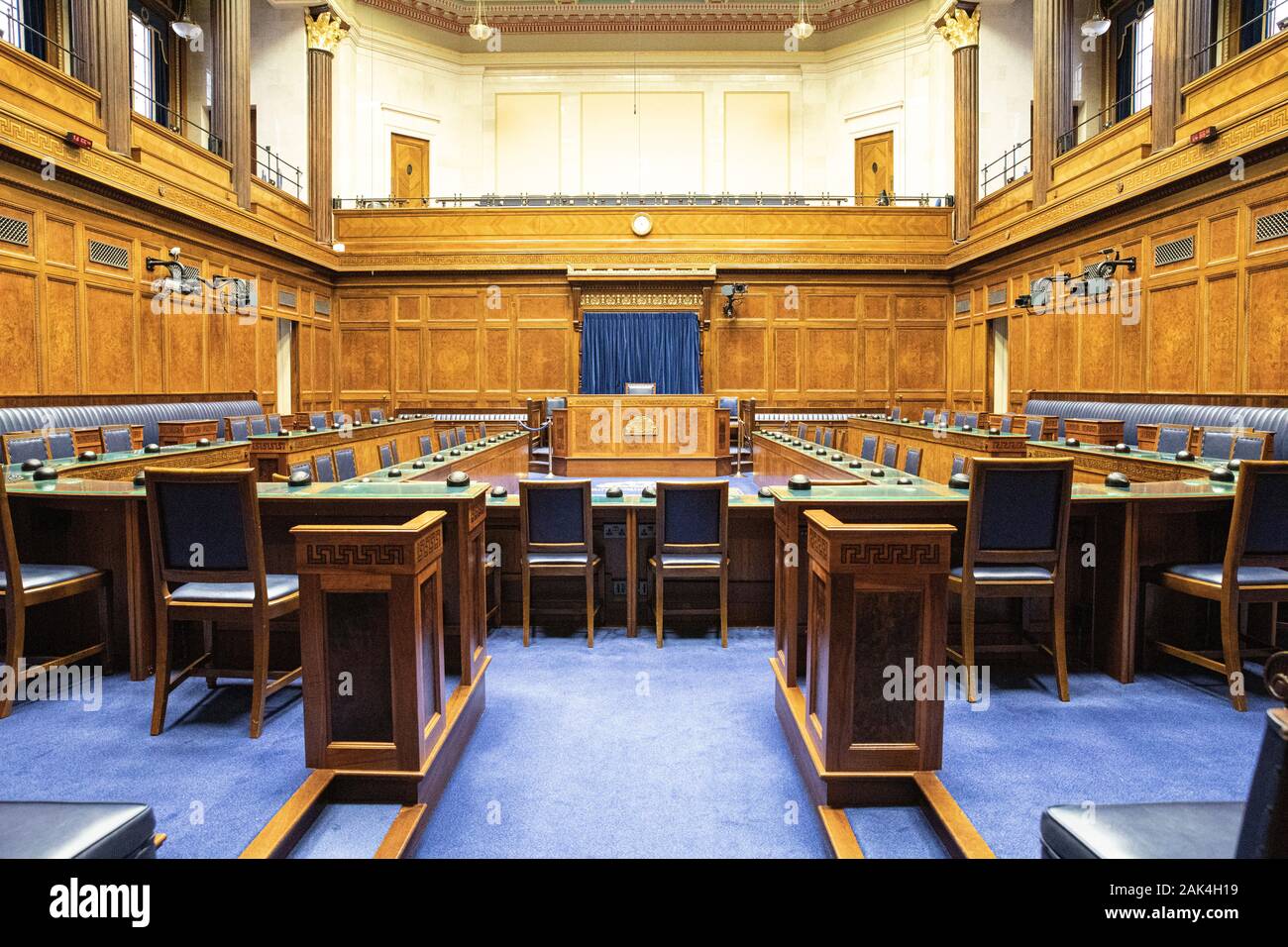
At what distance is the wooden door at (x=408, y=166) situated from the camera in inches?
539

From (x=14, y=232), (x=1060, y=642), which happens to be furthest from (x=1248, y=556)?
(x=14, y=232)

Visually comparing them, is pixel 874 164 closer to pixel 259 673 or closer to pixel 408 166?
pixel 408 166

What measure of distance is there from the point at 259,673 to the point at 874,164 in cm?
1433

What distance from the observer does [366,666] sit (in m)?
1.86

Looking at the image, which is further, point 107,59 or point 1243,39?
point 1243,39

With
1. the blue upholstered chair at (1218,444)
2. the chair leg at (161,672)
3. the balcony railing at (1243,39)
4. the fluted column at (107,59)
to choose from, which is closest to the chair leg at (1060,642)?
the chair leg at (161,672)

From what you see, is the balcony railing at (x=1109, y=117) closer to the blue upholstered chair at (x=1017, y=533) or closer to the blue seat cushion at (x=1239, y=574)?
the blue seat cushion at (x=1239, y=574)

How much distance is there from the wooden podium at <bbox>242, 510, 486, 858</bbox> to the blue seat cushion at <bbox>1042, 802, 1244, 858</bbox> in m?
1.39

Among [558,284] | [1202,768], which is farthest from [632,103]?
[1202,768]

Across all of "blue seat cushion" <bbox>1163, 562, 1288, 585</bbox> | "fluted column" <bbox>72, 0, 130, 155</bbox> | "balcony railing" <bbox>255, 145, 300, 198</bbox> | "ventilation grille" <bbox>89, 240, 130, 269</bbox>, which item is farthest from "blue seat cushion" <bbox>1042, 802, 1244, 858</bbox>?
"balcony railing" <bbox>255, 145, 300, 198</bbox>

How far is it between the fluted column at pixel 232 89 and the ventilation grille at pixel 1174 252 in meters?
11.2
